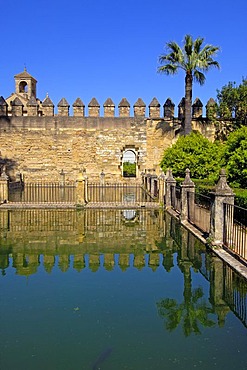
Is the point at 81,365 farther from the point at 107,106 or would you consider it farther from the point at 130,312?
the point at 107,106

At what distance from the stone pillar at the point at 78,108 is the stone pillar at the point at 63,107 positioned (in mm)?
445

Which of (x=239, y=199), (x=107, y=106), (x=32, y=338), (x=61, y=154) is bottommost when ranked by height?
(x=32, y=338)

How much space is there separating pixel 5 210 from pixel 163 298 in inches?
375

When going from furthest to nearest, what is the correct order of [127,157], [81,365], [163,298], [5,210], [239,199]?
[127,157] → [5,210] → [239,199] → [163,298] → [81,365]

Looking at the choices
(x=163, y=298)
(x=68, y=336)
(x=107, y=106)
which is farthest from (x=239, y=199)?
(x=107, y=106)

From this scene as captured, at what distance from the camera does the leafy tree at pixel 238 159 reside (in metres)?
11.2

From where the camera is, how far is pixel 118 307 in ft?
14.8

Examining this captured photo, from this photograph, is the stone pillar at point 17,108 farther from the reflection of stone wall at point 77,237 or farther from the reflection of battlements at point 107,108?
the reflection of stone wall at point 77,237

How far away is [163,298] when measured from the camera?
15.8ft

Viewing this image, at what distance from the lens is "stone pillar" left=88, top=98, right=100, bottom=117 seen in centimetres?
2267

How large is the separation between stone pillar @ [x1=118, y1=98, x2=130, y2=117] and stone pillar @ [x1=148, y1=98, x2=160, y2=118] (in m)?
1.44

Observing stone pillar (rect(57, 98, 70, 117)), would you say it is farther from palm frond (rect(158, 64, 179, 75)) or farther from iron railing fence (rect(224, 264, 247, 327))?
iron railing fence (rect(224, 264, 247, 327))

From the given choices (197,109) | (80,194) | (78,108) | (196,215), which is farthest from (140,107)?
(196,215)

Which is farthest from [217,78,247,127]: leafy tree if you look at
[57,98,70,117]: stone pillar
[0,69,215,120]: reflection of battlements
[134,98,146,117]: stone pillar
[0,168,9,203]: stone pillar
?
[0,168,9,203]: stone pillar
